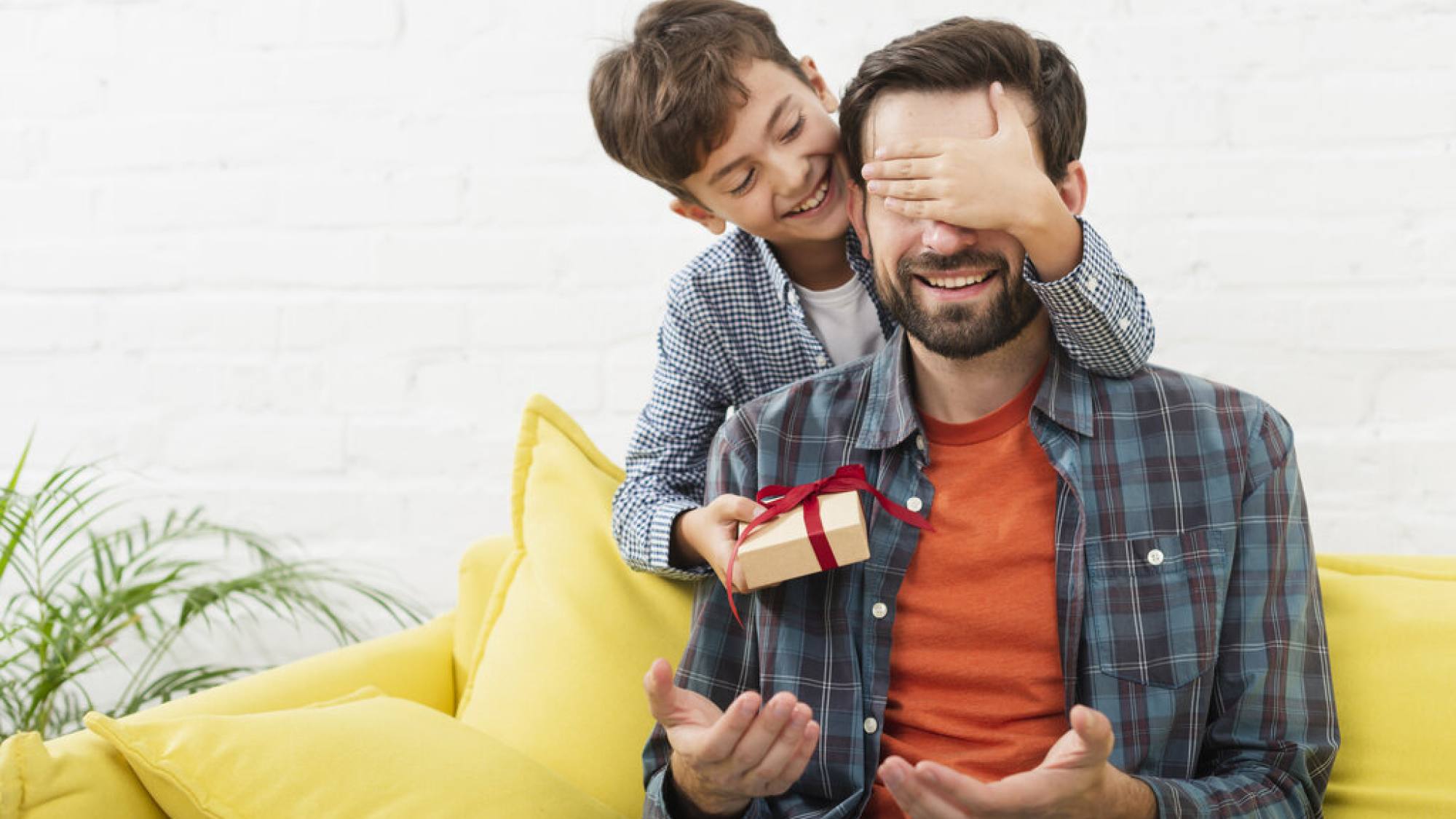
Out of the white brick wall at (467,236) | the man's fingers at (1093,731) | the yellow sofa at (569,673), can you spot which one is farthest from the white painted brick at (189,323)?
the man's fingers at (1093,731)

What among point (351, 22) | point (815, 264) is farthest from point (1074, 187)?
point (351, 22)

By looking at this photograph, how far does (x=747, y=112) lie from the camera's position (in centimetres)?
149

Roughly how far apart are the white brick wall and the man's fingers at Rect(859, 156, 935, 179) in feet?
2.18

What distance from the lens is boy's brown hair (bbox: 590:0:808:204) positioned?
1.48 m

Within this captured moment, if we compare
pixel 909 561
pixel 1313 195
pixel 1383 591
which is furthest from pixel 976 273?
pixel 1313 195

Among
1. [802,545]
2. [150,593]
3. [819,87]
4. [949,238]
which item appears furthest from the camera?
[150,593]

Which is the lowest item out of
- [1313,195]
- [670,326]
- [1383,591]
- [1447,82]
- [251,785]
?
[251,785]

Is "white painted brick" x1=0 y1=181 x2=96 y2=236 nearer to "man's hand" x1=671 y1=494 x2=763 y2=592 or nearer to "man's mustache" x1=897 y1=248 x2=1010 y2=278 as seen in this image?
"man's hand" x1=671 y1=494 x2=763 y2=592

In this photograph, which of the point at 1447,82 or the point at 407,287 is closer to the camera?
the point at 1447,82

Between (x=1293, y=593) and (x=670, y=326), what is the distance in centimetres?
82

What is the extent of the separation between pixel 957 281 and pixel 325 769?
793mm

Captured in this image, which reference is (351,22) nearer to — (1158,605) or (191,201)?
(191,201)

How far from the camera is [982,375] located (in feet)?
4.48

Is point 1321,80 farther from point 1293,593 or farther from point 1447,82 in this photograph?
point 1293,593
